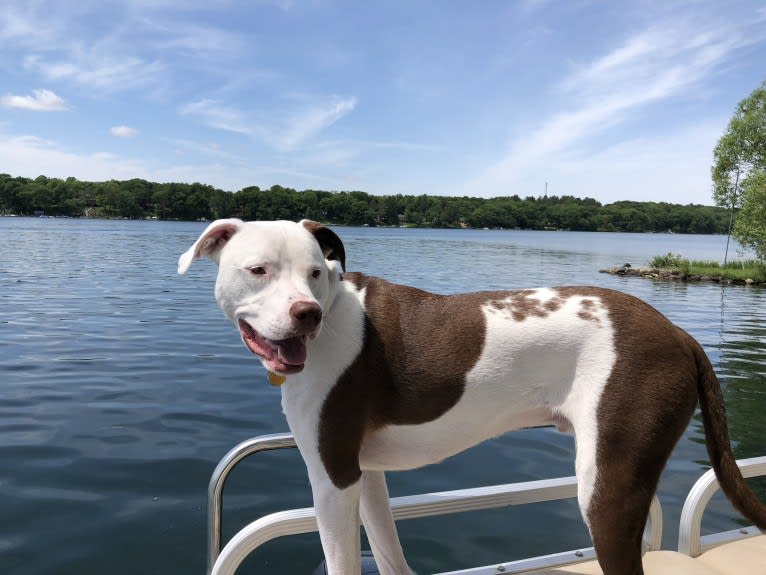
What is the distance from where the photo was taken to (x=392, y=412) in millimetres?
2203

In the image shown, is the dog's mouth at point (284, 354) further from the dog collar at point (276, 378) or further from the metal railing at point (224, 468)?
the metal railing at point (224, 468)

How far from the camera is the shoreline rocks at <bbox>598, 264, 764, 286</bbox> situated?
38.9 meters

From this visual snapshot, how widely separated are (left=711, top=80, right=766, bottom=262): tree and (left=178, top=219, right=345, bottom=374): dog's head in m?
45.3

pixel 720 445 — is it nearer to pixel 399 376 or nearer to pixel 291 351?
pixel 399 376

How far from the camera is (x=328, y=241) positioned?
2.43 m

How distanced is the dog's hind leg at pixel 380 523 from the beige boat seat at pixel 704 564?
0.72 meters

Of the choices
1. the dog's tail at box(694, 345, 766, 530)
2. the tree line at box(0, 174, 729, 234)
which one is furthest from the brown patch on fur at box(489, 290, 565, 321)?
the tree line at box(0, 174, 729, 234)

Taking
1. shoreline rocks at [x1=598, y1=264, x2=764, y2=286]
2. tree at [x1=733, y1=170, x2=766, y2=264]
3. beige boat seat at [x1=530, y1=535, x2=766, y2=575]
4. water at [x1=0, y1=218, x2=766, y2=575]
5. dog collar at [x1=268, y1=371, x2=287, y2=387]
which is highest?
tree at [x1=733, y1=170, x2=766, y2=264]

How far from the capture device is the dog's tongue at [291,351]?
203cm

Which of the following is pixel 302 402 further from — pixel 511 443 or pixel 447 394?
pixel 511 443

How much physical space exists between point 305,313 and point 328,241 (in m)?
0.56

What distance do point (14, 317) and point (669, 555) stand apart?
17424mm

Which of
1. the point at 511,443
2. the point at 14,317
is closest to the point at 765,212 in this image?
the point at 511,443

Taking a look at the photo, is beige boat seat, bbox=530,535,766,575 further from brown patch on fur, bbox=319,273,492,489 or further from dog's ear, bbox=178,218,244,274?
dog's ear, bbox=178,218,244,274
